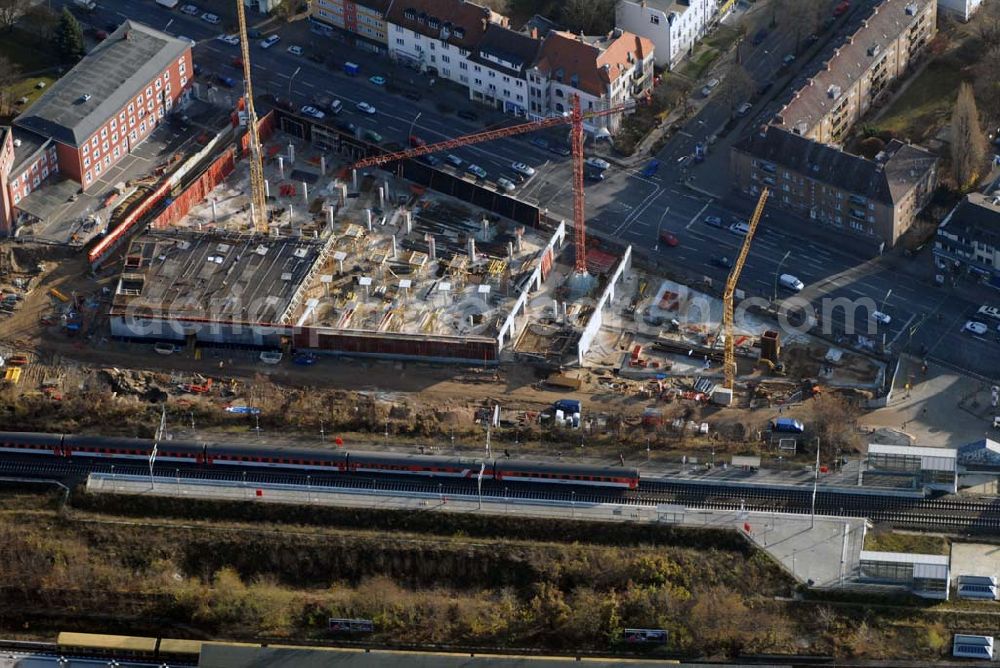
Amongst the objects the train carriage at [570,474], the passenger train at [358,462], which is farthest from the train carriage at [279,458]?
the train carriage at [570,474]

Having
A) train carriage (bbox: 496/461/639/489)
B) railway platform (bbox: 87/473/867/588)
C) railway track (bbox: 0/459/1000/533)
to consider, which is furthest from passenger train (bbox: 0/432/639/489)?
railway platform (bbox: 87/473/867/588)

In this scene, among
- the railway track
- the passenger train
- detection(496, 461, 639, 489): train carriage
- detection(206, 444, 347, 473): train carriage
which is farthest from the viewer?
detection(206, 444, 347, 473): train carriage

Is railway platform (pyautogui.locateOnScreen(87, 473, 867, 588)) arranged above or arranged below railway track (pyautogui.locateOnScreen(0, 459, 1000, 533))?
below

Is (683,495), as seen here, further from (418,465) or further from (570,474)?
(418,465)

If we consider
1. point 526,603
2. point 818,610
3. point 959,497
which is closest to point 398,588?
point 526,603

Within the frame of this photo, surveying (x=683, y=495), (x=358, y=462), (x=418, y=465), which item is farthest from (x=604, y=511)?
(x=358, y=462)

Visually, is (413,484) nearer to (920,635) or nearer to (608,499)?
(608,499)

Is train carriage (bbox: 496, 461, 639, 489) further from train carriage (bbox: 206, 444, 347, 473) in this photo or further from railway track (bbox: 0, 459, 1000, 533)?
train carriage (bbox: 206, 444, 347, 473)

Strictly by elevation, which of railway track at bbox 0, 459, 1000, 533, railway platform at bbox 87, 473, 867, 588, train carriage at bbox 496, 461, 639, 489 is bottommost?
railway platform at bbox 87, 473, 867, 588
